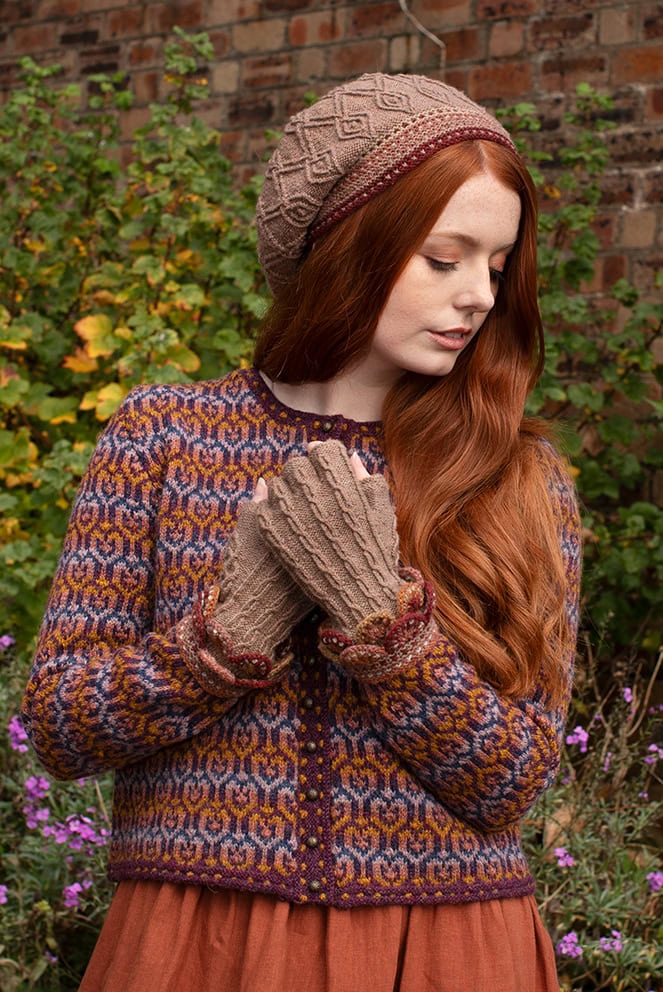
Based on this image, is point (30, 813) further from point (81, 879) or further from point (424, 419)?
point (424, 419)

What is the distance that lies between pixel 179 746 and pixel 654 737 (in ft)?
7.42

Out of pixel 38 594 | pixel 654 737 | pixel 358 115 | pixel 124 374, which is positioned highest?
pixel 358 115

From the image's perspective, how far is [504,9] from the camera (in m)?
3.90

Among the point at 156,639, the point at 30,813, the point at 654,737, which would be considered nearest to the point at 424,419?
the point at 156,639

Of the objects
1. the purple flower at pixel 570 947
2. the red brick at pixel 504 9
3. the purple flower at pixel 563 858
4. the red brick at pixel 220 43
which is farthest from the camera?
the red brick at pixel 220 43

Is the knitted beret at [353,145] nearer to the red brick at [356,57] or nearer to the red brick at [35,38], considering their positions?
the red brick at [356,57]

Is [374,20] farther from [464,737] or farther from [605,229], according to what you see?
[464,737]

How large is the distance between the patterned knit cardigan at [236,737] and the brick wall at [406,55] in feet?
8.14

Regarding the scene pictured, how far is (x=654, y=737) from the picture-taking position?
3.53 meters

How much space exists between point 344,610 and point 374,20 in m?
3.17

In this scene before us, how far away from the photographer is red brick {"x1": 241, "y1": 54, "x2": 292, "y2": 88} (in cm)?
429

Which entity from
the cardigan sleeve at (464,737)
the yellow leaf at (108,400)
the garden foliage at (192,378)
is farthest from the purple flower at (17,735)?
the cardigan sleeve at (464,737)

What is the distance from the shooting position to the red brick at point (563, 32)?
378cm

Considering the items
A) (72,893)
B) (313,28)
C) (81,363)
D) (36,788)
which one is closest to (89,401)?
(81,363)
